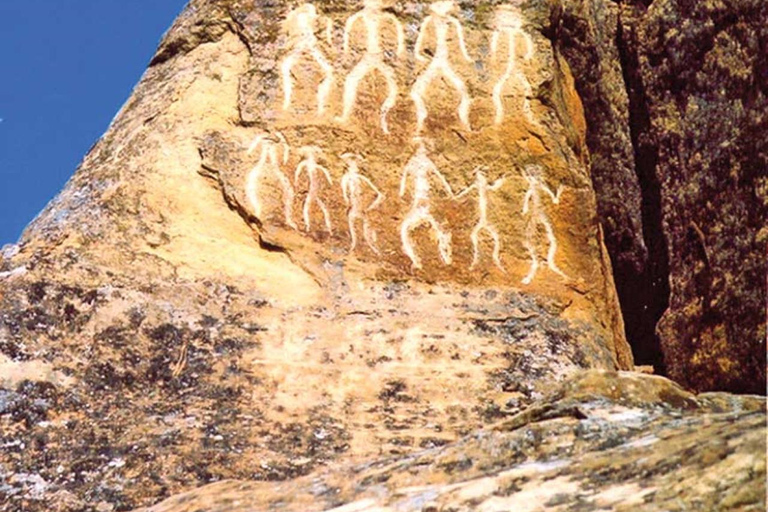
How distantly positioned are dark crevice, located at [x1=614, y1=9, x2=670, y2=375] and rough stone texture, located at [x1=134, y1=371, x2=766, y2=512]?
2.99 meters

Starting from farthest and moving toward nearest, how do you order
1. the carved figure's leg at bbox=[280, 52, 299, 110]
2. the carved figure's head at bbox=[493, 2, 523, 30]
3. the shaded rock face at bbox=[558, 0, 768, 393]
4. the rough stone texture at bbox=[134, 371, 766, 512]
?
the carved figure's head at bbox=[493, 2, 523, 30]
the carved figure's leg at bbox=[280, 52, 299, 110]
the shaded rock face at bbox=[558, 0, 768, 393]
the rough stone texture at bbox=[134, 371, 766, 512]

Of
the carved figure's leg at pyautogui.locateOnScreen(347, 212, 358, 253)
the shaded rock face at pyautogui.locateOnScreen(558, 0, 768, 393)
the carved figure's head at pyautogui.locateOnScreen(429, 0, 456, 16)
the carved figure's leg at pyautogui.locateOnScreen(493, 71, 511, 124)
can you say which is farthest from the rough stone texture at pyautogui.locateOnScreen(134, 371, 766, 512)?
the carved figure's head at pyautogui.locateOnScreen(429, 0, 456, 16)

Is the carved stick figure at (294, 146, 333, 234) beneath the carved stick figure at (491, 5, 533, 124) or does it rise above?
beneath

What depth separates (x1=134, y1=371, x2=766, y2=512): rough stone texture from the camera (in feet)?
Result: 11.2

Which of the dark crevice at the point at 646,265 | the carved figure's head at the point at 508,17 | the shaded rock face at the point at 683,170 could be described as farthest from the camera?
the carved figure's head at the point at 508,17

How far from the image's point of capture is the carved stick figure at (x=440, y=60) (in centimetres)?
748

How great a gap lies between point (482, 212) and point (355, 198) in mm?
681

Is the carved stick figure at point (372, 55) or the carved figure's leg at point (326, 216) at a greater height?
the carved stick figure at point (372, 55)

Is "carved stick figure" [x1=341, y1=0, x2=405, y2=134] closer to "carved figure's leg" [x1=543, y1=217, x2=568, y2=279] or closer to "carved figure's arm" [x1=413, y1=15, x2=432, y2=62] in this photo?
"carved figure's arm" [x1=413, y1=15, x2=432, y2=62]

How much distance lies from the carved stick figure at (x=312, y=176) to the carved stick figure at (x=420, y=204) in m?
0.40

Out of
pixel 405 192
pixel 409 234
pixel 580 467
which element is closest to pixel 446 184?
pixel 405 192

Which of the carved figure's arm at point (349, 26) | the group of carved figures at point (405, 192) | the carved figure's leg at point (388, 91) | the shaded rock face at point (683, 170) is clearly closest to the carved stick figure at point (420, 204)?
the group of carved figures at point (405, 192)

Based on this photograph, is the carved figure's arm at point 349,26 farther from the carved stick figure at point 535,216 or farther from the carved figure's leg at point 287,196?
the carved stick figure at point 535,216

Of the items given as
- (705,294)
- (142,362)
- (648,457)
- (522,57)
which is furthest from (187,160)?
(648,457)
